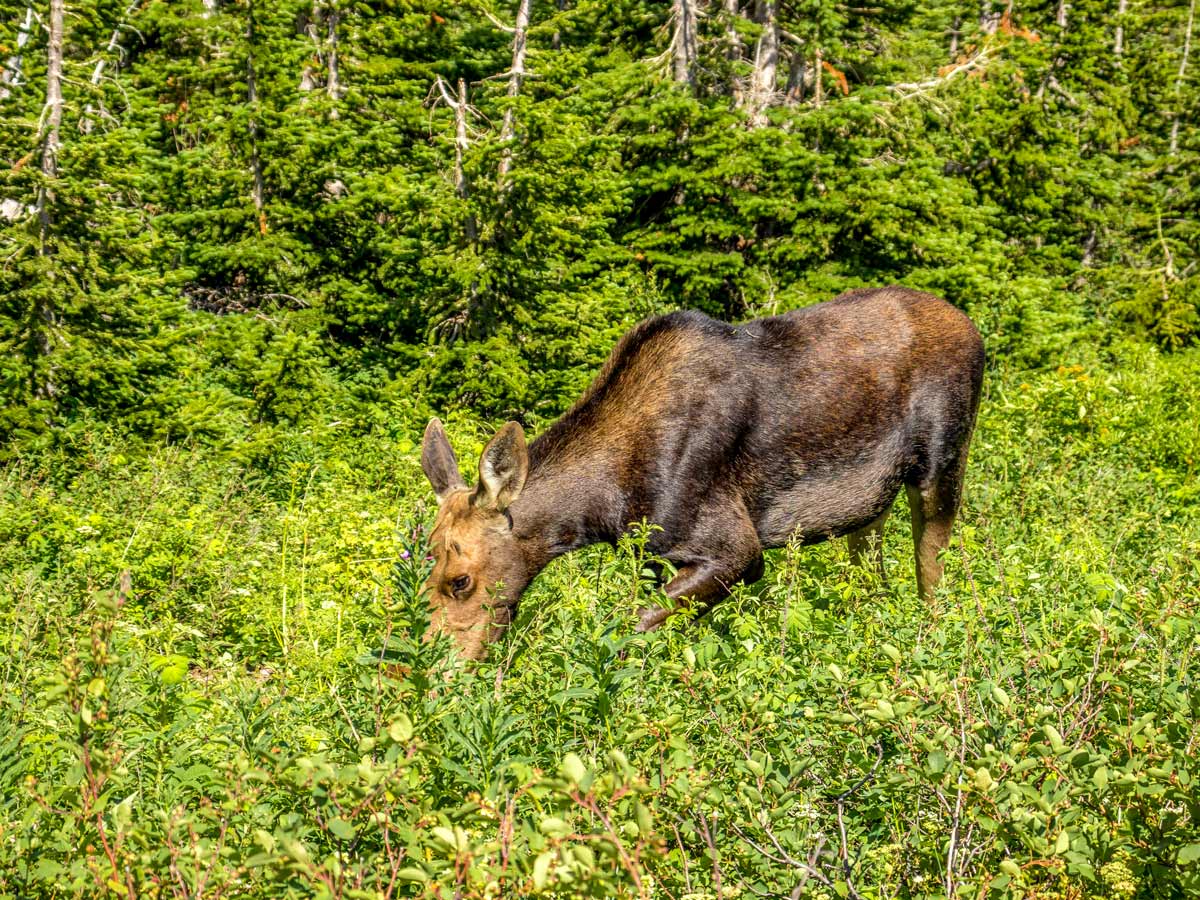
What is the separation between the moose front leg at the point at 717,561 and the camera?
6.42m

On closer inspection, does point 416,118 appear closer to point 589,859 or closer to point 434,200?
point 434,200

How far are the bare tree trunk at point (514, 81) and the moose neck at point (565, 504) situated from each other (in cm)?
529

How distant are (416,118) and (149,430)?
5852 mm

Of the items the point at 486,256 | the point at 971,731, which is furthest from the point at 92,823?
the point at 486,256

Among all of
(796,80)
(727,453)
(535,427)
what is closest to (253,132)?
(535,427)

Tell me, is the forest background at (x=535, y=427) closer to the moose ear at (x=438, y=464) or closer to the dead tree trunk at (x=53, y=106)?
the dead tree trunk at (x=53, y=106)

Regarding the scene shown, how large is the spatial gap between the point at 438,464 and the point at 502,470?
55 centimetres

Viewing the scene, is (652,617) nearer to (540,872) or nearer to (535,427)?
(540,872)

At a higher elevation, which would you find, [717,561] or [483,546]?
[483,546]

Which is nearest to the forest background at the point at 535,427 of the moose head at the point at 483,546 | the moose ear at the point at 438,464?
the moose head at the point at 483,546

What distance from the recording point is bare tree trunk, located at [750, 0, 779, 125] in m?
15.7

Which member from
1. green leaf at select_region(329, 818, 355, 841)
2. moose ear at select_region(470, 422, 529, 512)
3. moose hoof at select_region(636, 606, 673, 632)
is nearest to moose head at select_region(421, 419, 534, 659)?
moose ear at select_region(470, 422, 529, 512)

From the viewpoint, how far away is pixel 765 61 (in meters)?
15.9

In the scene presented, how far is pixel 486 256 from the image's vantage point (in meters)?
11.3
